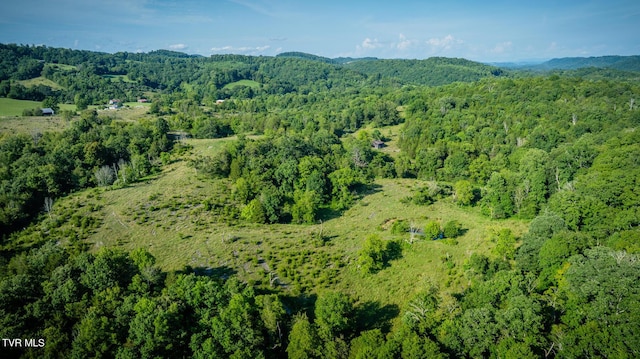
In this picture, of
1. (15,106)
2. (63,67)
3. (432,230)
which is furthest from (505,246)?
(63,67)

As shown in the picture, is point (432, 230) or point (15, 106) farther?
point (15, 106)

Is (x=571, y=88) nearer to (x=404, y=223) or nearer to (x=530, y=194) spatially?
(x=530, y=194)

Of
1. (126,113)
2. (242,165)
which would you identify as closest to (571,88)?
(242,165)

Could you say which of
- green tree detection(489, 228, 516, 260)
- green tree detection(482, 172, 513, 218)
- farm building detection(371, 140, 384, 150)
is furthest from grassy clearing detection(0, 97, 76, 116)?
green tree detection(489, 228, 516, 260)

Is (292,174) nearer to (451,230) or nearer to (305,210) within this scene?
(305,210)

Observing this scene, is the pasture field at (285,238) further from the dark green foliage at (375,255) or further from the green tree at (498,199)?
the green tree at (498,199)

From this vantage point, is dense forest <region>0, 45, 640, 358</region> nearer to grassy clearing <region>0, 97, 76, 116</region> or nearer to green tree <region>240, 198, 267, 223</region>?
green tree <region>240, 198, 267, 223</region>

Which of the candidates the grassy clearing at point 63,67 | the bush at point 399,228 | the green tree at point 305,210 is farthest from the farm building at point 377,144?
the grassy clearing at point 63,67
